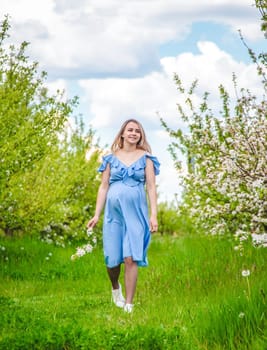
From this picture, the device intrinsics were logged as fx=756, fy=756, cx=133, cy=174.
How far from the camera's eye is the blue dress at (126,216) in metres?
8.35

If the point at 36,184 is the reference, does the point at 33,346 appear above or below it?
below

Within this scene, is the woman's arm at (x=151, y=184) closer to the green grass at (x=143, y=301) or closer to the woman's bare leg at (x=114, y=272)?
the woman's bare leg at (x=114, y=272)

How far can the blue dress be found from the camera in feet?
27.4

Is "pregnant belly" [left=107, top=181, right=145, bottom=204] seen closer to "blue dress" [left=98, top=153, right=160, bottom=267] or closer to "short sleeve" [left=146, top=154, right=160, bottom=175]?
"blue dress" [left=98, top=153, right=160, bottom=267]

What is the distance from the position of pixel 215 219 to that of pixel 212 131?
132 centimetres

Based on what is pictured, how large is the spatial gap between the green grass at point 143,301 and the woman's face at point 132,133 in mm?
1867

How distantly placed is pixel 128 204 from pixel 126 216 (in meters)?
0.14

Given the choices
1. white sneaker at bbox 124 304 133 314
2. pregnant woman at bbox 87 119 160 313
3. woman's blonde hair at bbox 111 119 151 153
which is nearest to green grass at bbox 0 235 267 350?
white sneaker at bbox 124 304 133 314

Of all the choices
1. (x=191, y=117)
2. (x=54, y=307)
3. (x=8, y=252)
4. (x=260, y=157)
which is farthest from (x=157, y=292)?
(x=8, y=252)

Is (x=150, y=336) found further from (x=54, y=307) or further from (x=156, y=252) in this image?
(x=156, y=252)

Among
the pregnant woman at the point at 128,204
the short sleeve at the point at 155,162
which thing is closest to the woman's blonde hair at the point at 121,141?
the pregnant woman at the point at 128,204

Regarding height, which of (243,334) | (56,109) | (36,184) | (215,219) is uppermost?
(56,109)

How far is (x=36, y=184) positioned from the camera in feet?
46.4

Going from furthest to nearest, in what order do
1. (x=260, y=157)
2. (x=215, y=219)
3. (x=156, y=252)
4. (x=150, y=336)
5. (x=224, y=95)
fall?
(x=156, y=252) → (x=224, y=95) → (x=215, y=219) → (x=260, y=157) → (x=150, y=336)
